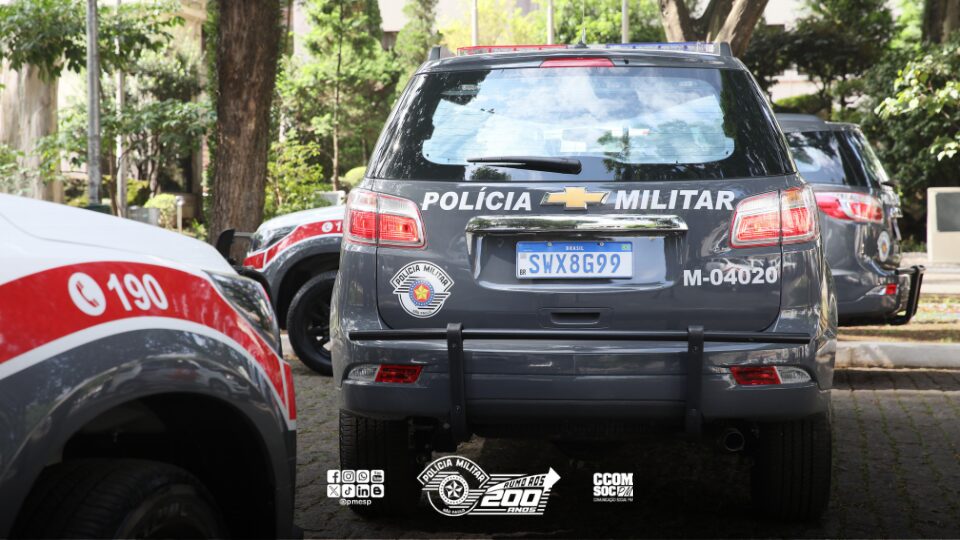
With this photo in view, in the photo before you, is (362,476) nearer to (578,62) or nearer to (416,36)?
(578,62)

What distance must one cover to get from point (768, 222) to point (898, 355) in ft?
16.4

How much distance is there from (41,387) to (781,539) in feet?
9.37

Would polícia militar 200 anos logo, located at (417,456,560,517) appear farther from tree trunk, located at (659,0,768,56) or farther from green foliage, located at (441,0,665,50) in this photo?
green foliage, located at (441,0,665,50)

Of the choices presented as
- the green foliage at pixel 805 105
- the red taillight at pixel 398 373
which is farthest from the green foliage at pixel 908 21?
the red taillight at pixel 398 373

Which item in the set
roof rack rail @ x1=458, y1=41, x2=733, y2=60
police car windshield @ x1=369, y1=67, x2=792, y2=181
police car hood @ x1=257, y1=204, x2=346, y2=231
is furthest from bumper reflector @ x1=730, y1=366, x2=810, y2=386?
police car hood @ x1=257, y1=204, x2=346, y2=231

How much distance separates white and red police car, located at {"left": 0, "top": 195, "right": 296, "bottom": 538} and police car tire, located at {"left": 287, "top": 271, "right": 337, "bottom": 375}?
17.0ft

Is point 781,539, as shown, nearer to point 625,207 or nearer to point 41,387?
point 625,207

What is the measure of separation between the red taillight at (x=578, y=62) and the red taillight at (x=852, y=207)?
12.9 feet

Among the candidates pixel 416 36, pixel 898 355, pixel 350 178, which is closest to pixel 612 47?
pixel 898 355

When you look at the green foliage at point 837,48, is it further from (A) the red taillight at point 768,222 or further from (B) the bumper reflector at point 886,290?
(A) the red taillight at point 768,222

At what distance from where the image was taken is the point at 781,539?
14.5 feet

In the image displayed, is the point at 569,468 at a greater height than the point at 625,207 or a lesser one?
lesser

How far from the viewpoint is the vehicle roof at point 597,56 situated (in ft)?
14.6

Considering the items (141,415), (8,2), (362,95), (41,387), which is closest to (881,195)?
(141,415)
